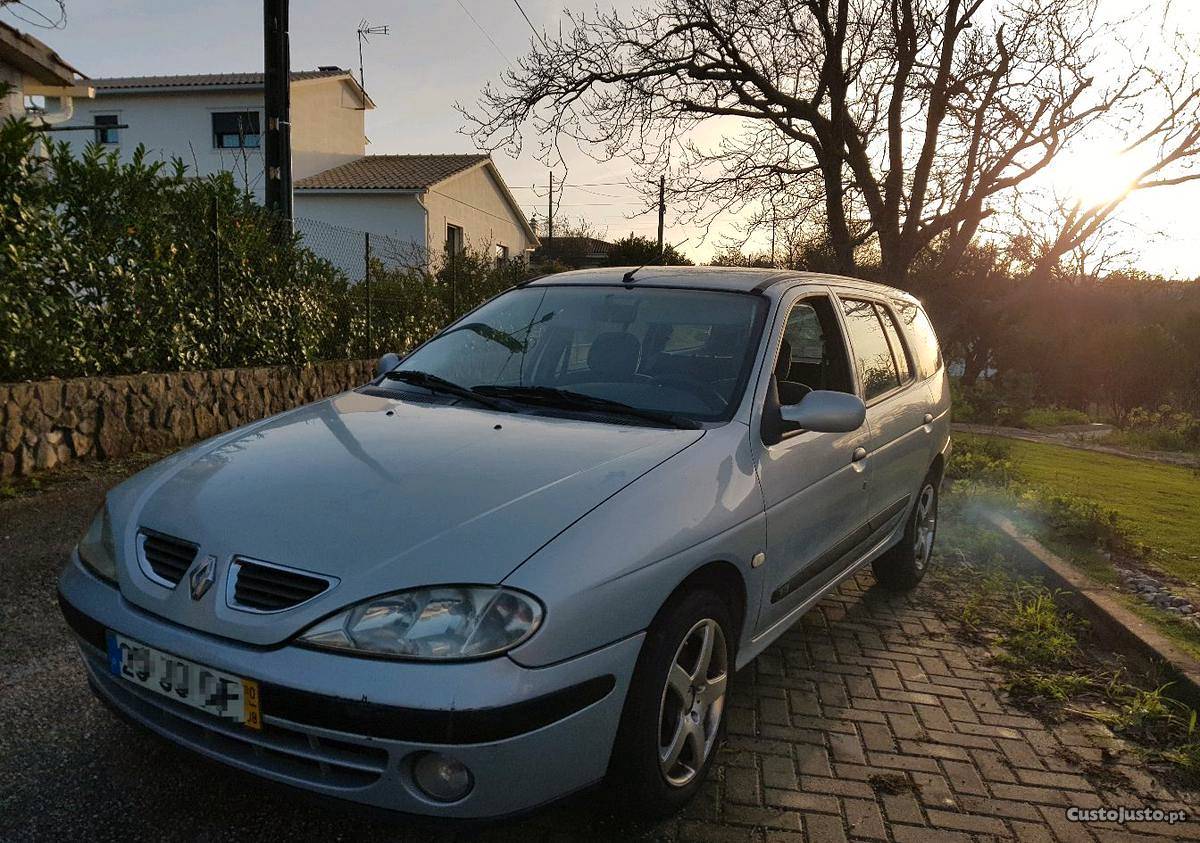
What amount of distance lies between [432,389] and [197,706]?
5.39 ft

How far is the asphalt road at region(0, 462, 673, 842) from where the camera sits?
93.8 inches

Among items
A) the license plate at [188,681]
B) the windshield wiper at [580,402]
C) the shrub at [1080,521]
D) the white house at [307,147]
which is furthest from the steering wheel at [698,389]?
the white house at [307,147]

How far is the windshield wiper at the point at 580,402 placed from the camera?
3.02m

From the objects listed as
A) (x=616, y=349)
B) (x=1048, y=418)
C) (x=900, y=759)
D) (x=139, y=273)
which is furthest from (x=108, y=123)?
(x=900, y=759)

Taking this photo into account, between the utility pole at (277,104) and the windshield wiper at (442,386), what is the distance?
7132 millimetres

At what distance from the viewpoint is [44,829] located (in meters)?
2.38

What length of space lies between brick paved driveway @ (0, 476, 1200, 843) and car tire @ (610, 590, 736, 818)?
135mm

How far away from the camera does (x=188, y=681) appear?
2141 mm

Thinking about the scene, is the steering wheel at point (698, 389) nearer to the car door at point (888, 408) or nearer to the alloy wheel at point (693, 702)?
the alloy wheel at point (693, 702)

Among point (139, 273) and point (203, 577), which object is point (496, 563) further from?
point (139, 273)

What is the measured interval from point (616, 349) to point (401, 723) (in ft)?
6.29

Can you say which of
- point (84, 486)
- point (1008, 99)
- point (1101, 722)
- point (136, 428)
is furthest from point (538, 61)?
point (1101, 722)

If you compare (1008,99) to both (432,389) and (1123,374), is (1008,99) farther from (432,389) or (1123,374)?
(1123,374)

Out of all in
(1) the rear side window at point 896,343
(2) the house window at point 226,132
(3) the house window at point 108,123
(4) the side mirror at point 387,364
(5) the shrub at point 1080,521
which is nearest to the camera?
(4) the side mirror at point 387,364
